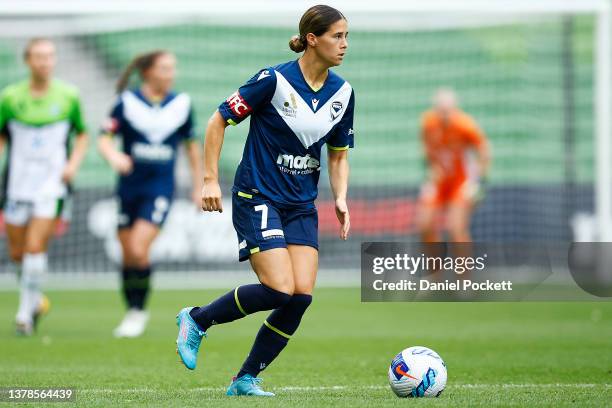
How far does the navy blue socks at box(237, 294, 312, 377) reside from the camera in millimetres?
6547

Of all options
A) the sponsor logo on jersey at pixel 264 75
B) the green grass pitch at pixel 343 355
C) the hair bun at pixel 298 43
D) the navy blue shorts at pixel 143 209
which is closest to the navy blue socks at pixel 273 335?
the green grass pitch at pixel 343 355

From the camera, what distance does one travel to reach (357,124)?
61.0 feet

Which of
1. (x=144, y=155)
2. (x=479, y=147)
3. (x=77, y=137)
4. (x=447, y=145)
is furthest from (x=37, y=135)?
(x=447, y=145)

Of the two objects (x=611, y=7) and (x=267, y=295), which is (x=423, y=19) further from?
(x=267, y=295)

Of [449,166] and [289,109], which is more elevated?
[289,109]

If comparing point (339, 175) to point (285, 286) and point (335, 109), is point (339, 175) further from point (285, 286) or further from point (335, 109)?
point (285, 286)

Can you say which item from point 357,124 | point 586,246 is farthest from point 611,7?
point 357,124

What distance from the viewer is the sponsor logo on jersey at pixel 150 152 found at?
11156 millimetres

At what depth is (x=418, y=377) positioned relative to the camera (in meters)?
6.24

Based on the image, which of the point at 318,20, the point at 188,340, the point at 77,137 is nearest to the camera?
the point at 188,340

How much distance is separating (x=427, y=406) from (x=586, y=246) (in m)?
8.72

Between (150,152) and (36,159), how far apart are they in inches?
41.8

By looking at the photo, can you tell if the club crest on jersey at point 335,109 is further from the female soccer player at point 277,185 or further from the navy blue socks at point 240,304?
the navy blue socks at point 240,304

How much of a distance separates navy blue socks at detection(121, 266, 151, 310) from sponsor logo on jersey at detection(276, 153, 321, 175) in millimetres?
4636
